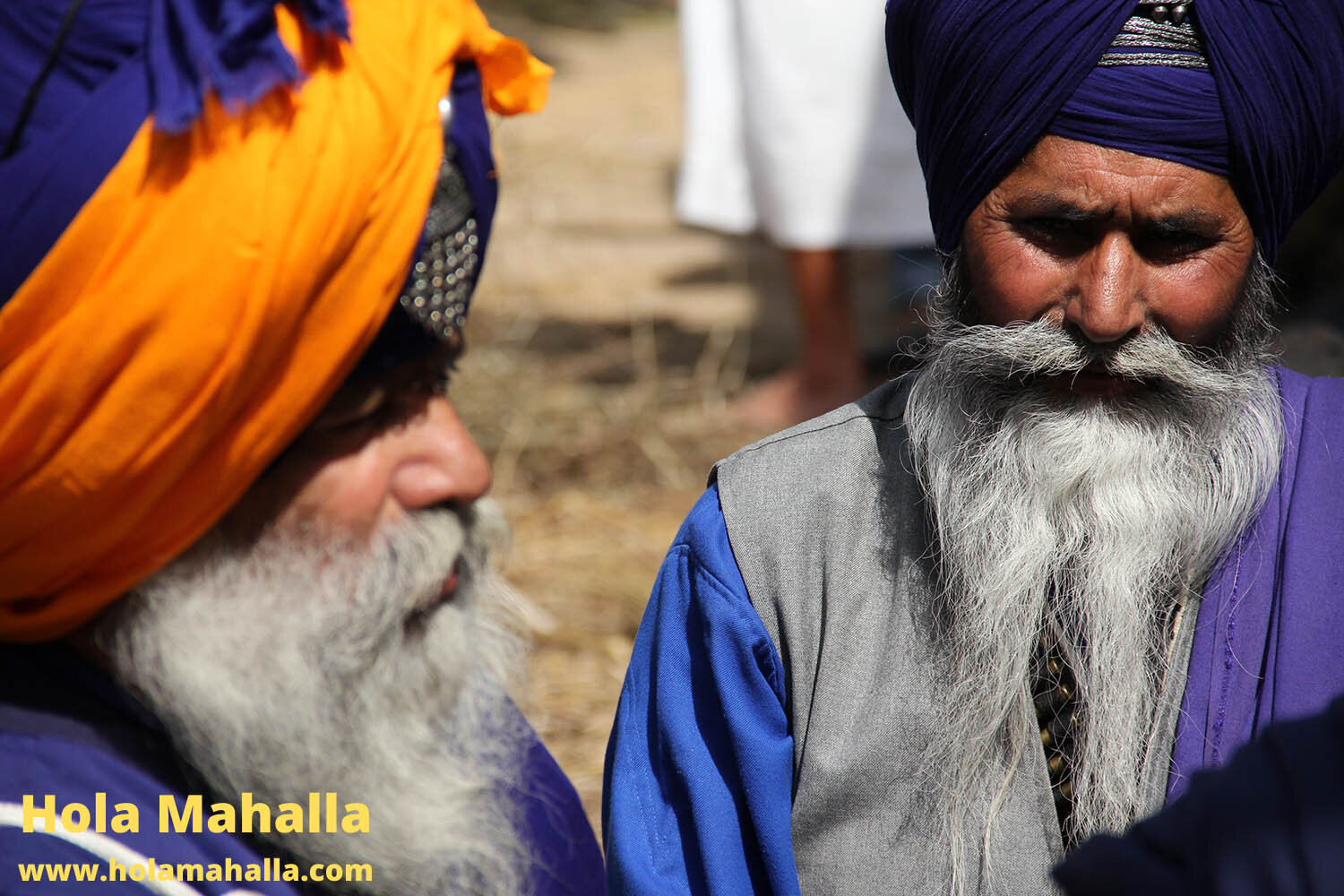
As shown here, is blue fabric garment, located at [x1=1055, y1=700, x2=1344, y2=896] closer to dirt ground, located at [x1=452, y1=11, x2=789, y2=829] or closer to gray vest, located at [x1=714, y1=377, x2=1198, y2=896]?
gray vest, located at [x1=714, y1=377, x2=1198, y2=896]

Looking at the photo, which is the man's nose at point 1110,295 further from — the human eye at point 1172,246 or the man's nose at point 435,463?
the man's nose at point 435,463

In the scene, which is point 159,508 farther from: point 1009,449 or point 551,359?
point 551,359

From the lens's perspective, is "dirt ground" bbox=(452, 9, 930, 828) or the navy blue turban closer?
the navy blue turban

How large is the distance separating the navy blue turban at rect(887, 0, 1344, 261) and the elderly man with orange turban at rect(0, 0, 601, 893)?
2.05 ft

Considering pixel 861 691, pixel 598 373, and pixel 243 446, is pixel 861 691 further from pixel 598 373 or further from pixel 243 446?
pixel 598 373

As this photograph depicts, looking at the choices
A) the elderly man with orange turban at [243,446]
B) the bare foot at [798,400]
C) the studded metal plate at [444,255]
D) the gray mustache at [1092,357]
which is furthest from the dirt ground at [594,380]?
the gray mustache at [1092,357]

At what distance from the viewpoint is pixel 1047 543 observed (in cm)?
180

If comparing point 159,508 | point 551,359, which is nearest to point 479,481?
point 159,508

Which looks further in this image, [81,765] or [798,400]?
[798,400]

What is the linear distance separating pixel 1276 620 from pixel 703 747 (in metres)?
0.80

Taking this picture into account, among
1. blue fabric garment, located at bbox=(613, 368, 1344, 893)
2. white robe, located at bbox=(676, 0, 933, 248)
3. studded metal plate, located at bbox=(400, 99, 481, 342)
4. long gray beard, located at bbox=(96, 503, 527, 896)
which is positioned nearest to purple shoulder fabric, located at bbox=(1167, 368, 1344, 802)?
blue fabric garment, located at bbox=(613, 368, 1344, 893)

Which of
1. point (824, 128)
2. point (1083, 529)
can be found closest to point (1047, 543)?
point (1083, 529)

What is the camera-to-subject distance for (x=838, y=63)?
5004 mm

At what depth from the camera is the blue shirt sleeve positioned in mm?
1756
